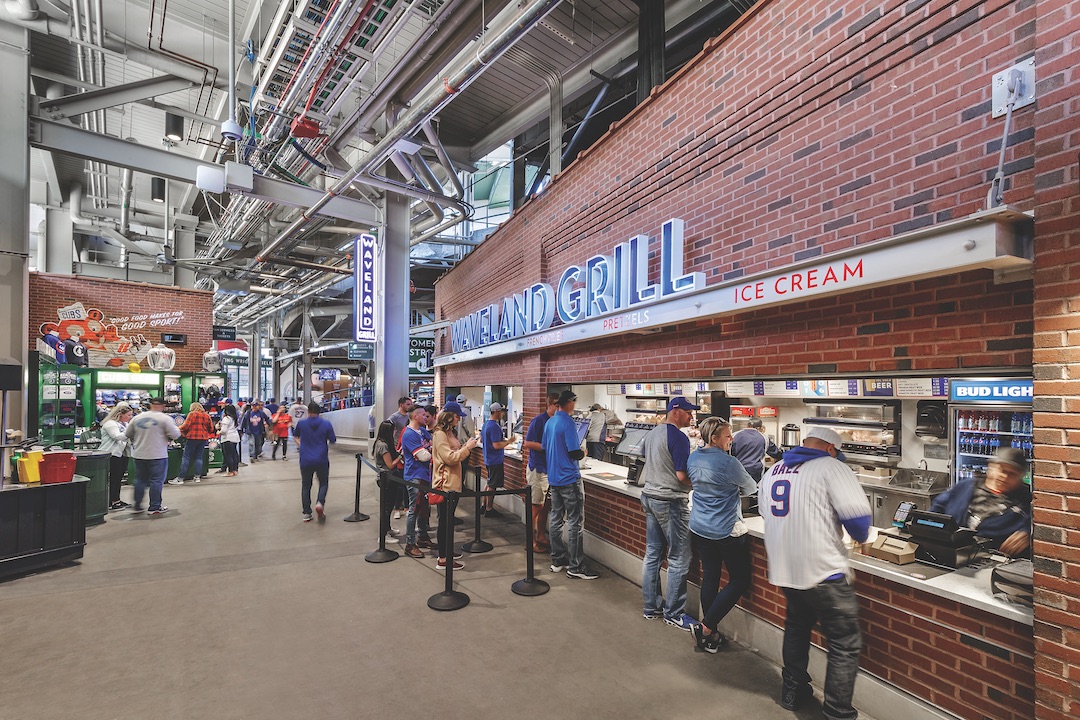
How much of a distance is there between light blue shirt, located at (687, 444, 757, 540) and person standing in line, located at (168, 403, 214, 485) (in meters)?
10.9

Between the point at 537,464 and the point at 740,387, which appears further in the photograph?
the point at 537,464

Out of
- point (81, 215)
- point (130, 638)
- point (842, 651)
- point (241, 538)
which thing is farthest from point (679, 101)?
point (81, 215)

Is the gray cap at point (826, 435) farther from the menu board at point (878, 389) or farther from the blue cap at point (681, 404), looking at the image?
the menu board at point (878, 389)

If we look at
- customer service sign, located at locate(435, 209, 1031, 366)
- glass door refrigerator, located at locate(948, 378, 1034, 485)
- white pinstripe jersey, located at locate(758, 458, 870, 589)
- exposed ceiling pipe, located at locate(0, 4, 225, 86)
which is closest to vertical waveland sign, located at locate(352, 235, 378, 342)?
customer service sign, located at locate(435, 209, 1031, 366)

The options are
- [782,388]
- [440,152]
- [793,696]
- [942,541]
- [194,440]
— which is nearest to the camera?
[942,541]

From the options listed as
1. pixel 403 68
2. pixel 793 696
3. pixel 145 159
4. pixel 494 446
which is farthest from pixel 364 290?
pixel 793 696

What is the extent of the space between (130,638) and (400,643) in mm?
2308

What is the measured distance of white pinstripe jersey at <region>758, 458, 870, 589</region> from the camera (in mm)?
3109

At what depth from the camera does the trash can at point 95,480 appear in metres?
7.98

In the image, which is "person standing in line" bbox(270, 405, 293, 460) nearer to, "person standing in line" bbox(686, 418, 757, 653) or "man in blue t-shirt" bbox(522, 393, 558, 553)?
"man in blue t-shirt" bbox(522, 393, 558, 553)

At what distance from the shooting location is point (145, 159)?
938 cm

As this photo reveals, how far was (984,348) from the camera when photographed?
112 inches

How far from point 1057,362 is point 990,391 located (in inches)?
106

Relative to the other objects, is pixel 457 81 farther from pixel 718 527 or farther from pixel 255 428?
pixel 255 428
